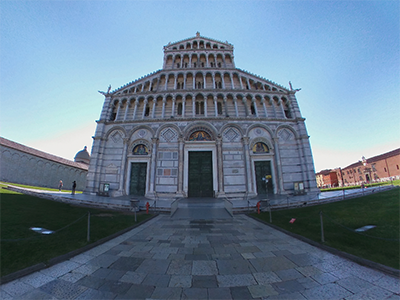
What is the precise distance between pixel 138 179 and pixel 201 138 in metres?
9.07

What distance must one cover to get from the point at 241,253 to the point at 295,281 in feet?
5.17

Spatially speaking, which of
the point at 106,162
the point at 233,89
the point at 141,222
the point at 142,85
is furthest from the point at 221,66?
the point at 141,222

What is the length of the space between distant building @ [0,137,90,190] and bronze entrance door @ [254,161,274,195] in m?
38.8

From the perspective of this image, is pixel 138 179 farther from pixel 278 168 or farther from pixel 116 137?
pixel 278 168

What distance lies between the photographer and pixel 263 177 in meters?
18.4

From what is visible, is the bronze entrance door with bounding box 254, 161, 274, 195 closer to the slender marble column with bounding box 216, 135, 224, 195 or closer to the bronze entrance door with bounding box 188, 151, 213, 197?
the slender marble column with bounding box 216, 135, 224, 195

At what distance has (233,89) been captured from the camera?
820 inches

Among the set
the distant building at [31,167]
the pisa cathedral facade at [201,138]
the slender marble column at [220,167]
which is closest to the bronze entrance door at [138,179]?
the pisa cathedral facade at [201,138]

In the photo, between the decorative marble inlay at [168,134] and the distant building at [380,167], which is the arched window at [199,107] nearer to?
the decorative marble inlay at [168,134]

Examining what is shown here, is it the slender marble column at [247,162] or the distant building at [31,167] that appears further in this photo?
the distant building at [31,167]

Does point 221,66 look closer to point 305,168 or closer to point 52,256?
point 305,168

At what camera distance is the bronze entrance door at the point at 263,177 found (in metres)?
18.2

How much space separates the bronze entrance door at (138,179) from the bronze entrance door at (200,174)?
556 cm

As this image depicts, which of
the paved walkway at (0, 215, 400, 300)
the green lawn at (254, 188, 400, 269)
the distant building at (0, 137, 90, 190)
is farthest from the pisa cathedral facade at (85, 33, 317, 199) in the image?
the distant building at (0, 137, 90, 190)
